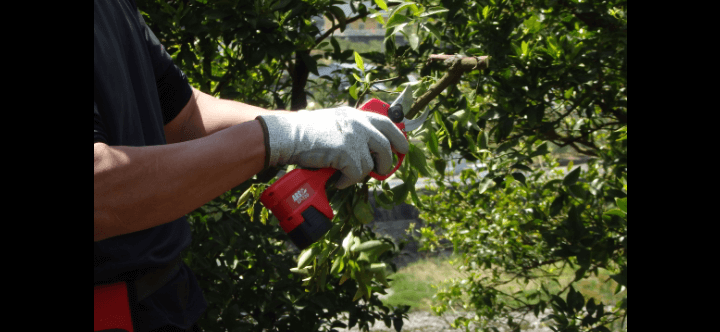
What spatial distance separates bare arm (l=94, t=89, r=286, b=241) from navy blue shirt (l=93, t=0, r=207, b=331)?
4.0 inches

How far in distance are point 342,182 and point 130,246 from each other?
0.53 meters

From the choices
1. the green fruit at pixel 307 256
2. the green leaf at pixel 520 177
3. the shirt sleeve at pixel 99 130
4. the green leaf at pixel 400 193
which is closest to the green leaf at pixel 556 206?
the green leaf at pixel 520 177

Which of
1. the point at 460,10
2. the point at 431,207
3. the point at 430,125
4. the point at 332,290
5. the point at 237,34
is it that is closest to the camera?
the point at 430,125

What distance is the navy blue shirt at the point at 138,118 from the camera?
3.92 feet

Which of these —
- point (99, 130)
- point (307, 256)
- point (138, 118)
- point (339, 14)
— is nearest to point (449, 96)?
point (339, 14)

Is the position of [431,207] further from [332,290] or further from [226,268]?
[226,268]

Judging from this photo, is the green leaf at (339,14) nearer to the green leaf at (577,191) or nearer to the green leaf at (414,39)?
the green leaf at (414,39)

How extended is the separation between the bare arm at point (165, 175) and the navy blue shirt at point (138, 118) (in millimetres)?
101

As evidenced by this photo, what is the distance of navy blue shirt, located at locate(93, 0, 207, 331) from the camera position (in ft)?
3.92

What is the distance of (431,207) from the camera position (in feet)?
10.6

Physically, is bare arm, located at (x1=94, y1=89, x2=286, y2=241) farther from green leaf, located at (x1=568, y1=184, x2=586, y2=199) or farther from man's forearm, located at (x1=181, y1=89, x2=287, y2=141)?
green leaf, located at (x1=568, y1=184, x2=586, y2=199)

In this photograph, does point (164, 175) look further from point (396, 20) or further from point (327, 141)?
point (396, 20)
